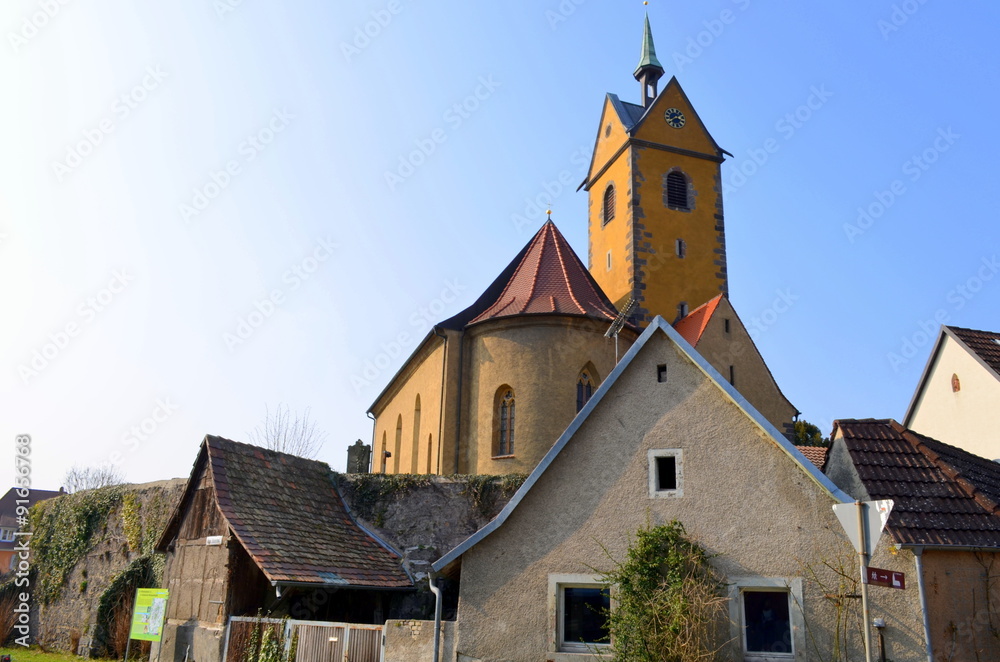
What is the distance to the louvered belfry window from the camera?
2992 cm

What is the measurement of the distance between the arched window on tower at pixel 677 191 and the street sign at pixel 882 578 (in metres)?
22.6

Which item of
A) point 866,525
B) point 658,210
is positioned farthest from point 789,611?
point 658,210

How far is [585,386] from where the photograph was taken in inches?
860

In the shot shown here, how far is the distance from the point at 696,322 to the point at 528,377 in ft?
20.2

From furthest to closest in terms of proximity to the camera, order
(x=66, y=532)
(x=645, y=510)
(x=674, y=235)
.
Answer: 1. (x=674, y=235)
2. (x=66, y=532)
3. (x=645, y=510)

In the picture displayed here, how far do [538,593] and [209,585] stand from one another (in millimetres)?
7044

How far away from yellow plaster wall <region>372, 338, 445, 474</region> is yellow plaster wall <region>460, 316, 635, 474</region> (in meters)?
1.18

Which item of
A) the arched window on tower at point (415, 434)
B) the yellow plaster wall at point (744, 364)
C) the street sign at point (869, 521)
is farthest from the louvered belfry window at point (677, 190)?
the street sign at point (869, 521)

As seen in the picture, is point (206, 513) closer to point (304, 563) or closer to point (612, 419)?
point (304, 563)

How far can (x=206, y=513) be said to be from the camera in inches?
633

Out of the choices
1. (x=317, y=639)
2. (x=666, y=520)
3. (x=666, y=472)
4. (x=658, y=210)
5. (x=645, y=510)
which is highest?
(x=658, y=210)

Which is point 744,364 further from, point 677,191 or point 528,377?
point 677,191

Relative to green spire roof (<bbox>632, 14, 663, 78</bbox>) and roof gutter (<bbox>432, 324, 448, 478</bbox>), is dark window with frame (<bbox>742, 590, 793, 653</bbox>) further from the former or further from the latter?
green spire roof (<bbox>632, 14, 663, 78</bbox>)

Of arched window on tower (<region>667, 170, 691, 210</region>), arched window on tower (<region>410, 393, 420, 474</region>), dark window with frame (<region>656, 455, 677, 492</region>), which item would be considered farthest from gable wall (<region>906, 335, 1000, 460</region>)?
arched window on tower (<region>410, 393, 420, 474</region>)
